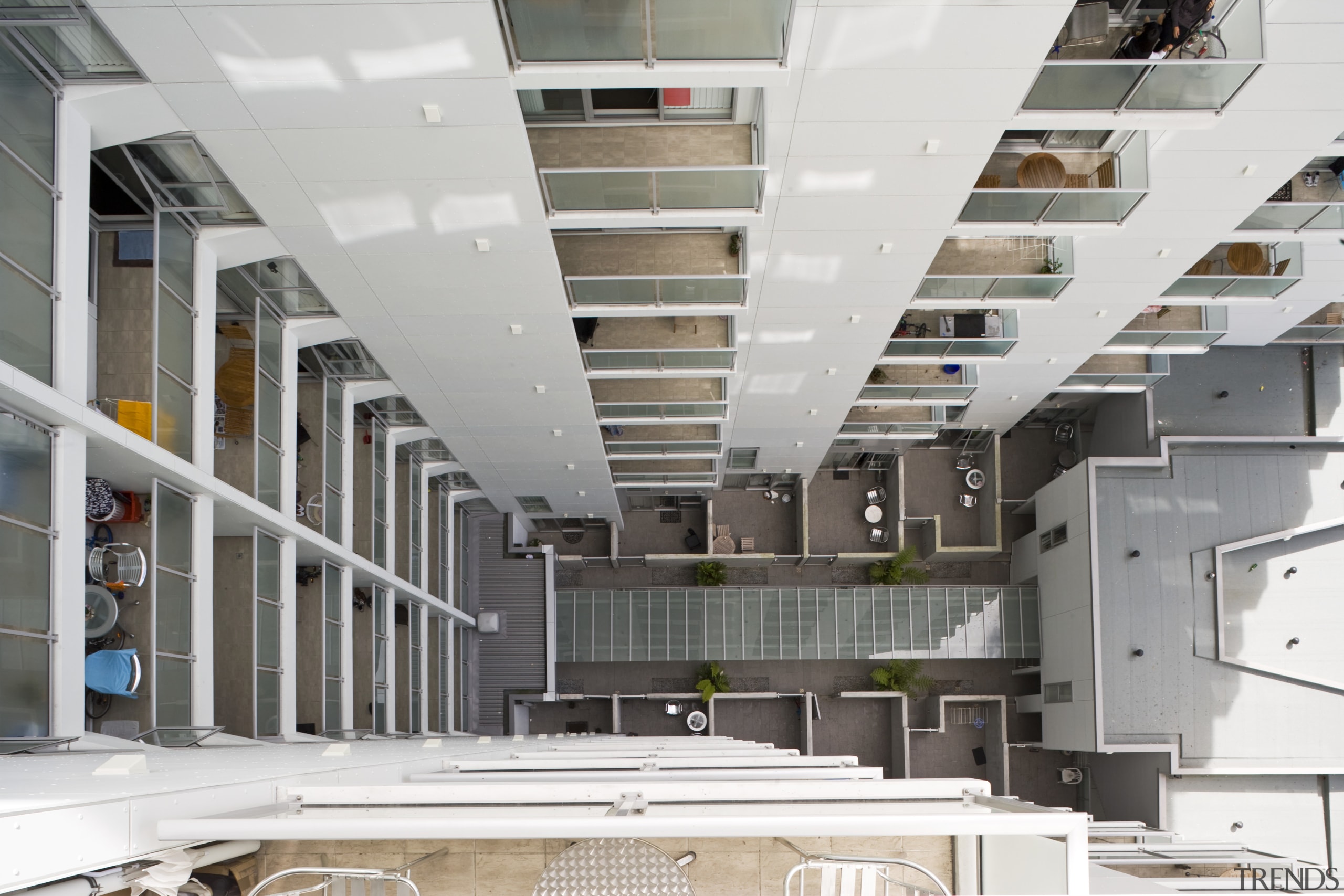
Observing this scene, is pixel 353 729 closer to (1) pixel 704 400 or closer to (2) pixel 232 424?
(2) pixel 232 424

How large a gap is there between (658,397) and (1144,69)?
8068 millimetres

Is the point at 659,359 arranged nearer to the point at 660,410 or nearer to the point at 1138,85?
the point at 660,410

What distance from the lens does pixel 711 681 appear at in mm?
21750

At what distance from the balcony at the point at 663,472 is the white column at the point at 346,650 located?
5.80m

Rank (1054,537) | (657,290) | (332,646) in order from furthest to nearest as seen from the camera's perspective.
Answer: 1. (1054,537)
2. (332,646)
3. (657,290)

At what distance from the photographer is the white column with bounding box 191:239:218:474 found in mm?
9500

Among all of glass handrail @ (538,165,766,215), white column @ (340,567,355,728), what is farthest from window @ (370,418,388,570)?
glass handrail @ (538,165,766,215)

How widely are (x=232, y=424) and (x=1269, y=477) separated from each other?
16.7 metres

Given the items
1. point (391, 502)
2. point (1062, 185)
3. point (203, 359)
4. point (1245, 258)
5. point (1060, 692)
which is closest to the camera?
point (203, 359)

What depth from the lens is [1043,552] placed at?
68.6 feet

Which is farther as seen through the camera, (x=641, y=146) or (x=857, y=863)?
(x=641, y=146)

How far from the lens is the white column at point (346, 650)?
13570 millimetres

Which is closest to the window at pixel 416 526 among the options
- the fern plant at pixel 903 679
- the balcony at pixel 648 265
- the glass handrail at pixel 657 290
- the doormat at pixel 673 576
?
the doormat at pixel 673 576

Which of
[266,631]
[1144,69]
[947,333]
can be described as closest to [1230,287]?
[947,333]
